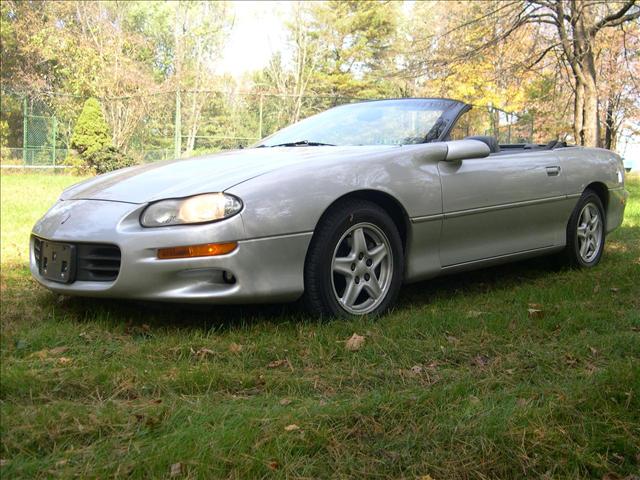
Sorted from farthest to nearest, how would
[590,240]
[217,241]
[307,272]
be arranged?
[590,240] < [307,272] < [217,241]

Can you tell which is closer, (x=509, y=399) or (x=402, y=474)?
(x=402, y=474)

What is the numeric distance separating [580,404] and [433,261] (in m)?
1.65

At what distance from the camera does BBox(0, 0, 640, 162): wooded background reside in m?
14.7

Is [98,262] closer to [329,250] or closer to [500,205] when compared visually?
[329,250]

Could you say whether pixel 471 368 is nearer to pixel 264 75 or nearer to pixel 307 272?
pixel 307 272

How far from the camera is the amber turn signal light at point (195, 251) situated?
120 inches

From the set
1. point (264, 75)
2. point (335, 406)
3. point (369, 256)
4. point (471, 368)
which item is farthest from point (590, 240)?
point (264, 75)

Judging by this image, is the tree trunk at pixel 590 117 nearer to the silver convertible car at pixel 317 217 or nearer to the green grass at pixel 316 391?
the silver convertible car at pixel 317 217

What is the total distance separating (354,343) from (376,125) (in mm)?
1779

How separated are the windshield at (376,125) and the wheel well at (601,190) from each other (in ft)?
5.06

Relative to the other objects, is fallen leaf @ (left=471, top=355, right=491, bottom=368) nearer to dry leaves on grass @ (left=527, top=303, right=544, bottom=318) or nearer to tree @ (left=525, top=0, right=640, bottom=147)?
dry leaves on grass @ (left=527, top=303, right=544, bottom=318)

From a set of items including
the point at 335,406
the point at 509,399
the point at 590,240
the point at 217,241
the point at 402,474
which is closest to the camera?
the point at 402,474

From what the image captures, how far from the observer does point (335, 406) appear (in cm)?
226

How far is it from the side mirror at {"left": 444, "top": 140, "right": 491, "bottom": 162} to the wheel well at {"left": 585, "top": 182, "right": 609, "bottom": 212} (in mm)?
1673
